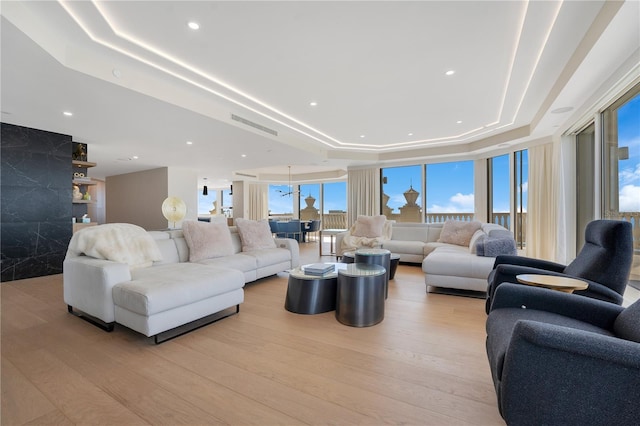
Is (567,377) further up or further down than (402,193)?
further down

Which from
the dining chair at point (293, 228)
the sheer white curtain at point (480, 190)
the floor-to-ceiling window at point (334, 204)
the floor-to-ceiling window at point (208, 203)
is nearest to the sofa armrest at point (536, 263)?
the sheer white curtain at point (480, 190)

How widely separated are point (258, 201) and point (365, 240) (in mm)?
7895

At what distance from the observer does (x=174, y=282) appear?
2.27 meters

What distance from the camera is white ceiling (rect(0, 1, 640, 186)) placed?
2266 mm

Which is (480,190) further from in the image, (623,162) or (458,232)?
(623,162)

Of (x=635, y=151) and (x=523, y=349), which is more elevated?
(x=635, y=151)

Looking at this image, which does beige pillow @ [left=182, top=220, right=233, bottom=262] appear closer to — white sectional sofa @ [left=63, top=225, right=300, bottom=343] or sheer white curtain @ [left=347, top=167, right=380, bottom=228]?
white sectional sofa @ [left=63, top=225, right=300, bottom=343]

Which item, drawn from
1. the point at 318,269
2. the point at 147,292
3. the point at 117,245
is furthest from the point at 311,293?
the point at 117,245

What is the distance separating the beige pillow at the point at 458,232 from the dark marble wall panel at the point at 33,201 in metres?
6.36

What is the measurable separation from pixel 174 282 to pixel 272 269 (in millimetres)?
1815

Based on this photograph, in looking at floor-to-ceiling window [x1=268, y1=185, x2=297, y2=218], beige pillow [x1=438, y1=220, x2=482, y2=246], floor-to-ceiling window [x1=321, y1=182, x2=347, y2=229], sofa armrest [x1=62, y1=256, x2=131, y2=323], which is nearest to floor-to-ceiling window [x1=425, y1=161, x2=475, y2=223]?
beige pillow [x1=438, y1=220, x2=482, y2=246]

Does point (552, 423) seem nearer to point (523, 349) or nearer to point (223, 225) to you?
point (523, 349)

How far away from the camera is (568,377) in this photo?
0.97 meters

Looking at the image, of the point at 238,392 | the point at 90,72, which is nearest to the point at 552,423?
the point at 238,392
